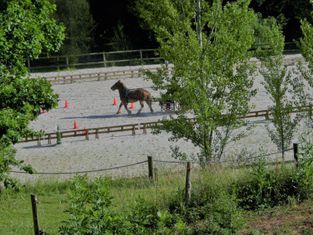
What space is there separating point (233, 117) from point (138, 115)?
15008mm

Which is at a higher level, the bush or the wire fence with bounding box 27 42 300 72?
the wire fence with bounding box 27 42 300 72

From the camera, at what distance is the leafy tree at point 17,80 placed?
38.4 feet

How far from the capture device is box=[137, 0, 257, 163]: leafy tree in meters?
17.5

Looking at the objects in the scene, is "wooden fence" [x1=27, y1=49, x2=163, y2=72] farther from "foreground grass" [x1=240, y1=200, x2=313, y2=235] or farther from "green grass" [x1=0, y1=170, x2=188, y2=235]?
"foreground grass" [x1=240, y1=200, x2=313, y2=235]

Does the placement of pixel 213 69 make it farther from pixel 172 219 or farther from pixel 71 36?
pixel 71 36

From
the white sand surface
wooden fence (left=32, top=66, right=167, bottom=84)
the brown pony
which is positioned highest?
wooden fence (left=32, top=66, right=167, bottom=84)

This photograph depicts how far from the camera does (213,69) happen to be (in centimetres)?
1764

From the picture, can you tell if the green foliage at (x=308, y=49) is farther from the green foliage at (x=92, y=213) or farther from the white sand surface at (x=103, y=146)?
the green foliage at (x=92, y=213)

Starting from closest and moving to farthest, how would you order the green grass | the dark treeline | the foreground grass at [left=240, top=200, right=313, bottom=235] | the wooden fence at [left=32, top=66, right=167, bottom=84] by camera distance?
1. the foreground grass at [left=240, top=200, right=313, bottom=235]
2. the green grass
3. the wooden fence at [left=32, top=66, right=167, bottom=84]
4. the dark treeline

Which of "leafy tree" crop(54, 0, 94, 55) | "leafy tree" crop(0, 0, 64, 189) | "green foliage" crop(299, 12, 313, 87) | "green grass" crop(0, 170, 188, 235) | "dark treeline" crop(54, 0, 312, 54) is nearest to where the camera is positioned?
"leafy tree" crop(0, 0, 64, 189)

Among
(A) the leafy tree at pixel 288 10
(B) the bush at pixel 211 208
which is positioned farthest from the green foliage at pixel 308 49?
(A) the leafy tree at pixel 288 10

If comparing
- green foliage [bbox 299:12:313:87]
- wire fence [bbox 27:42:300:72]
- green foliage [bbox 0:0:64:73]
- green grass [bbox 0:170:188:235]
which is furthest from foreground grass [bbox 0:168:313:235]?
wire fence [bbox 27:42:300:72]

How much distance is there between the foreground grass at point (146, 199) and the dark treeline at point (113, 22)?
38.2 m

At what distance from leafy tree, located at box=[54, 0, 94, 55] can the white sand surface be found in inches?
750
